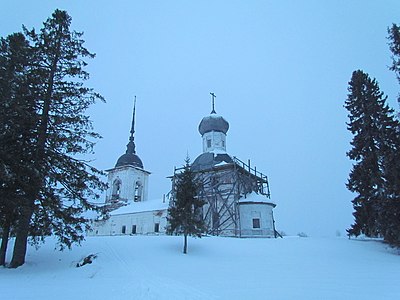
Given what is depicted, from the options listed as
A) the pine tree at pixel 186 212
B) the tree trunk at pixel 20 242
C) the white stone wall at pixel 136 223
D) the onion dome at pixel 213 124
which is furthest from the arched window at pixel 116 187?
the tree trunk at pixel 20 242

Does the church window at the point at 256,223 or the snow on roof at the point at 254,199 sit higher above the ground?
the snow on roof at the point at 254,199

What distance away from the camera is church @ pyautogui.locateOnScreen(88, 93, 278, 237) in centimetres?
3058

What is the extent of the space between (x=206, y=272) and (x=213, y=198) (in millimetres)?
19526

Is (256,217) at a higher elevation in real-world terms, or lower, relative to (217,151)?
lower

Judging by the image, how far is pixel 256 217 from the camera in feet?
99.4

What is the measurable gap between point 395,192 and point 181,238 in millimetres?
13148

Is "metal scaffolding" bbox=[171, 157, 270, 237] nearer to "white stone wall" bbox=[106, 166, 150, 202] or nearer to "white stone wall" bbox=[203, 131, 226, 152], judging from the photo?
"white stone wall" bbox=[203, 131, 226, 152]

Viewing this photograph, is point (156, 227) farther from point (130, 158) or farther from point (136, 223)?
point (130, 158)

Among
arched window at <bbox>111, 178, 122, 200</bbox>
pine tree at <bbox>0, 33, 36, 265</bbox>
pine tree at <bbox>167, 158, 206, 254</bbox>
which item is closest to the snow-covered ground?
pine tree at <bbox>167, 158, 206, 254</bbox>

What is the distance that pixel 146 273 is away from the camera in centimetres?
1260

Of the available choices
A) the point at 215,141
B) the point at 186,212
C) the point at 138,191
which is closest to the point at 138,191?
the point at 138,191

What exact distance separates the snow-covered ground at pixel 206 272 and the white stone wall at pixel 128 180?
31.0 m

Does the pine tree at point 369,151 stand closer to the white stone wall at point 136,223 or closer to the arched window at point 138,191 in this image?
the white stone wall at point 136,223

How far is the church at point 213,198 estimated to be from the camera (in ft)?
100
